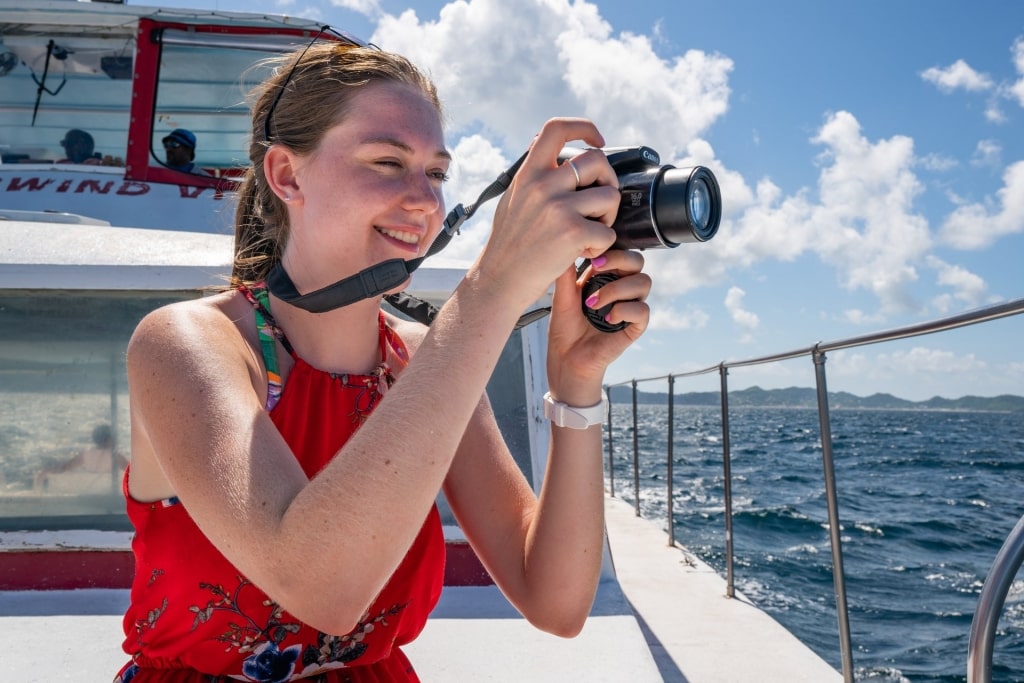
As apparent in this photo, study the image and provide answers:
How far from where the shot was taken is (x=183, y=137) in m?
3.85

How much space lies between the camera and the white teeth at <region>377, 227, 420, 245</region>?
43.9 inches

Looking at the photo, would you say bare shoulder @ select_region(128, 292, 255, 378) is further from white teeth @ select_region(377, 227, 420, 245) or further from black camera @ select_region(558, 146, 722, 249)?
black camera @ select_region(558, 146, 722, 249)

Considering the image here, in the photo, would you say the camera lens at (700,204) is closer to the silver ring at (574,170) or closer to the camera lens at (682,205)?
the camera lens at (682,205)

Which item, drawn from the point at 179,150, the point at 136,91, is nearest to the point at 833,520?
the point at 179,150

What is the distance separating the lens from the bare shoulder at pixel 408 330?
1450 mm

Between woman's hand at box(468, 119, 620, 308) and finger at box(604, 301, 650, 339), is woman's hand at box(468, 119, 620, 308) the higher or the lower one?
the higher one

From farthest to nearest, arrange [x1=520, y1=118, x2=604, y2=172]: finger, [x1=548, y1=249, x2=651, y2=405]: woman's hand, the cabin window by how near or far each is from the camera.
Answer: the cabin window → [x1=548, y1=249, x2=651, y2=405]: woman's hand → [x1=520, y1=118, x2=604, y2=172]: finger

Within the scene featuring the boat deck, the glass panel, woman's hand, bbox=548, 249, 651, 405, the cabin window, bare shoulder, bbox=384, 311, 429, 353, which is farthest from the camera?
the glass panel

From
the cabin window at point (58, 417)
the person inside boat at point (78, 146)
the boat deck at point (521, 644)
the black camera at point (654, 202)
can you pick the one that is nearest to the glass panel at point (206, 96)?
the person inside boat at point (78, 146)

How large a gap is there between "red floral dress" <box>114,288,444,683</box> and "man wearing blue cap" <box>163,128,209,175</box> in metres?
3.00

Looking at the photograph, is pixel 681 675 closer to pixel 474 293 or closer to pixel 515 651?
pixel 515 651

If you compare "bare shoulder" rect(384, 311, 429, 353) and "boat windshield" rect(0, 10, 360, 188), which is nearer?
"bare shoulder" rect(384, 311, 429, 353)

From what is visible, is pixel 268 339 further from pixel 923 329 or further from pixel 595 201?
pixel 923 329

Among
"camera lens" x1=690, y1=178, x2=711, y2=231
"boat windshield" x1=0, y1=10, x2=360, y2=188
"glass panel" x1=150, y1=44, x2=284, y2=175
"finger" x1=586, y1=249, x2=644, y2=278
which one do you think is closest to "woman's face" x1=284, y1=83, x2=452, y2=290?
"finger" x1=586, y1=249, x2=644, y2=278
